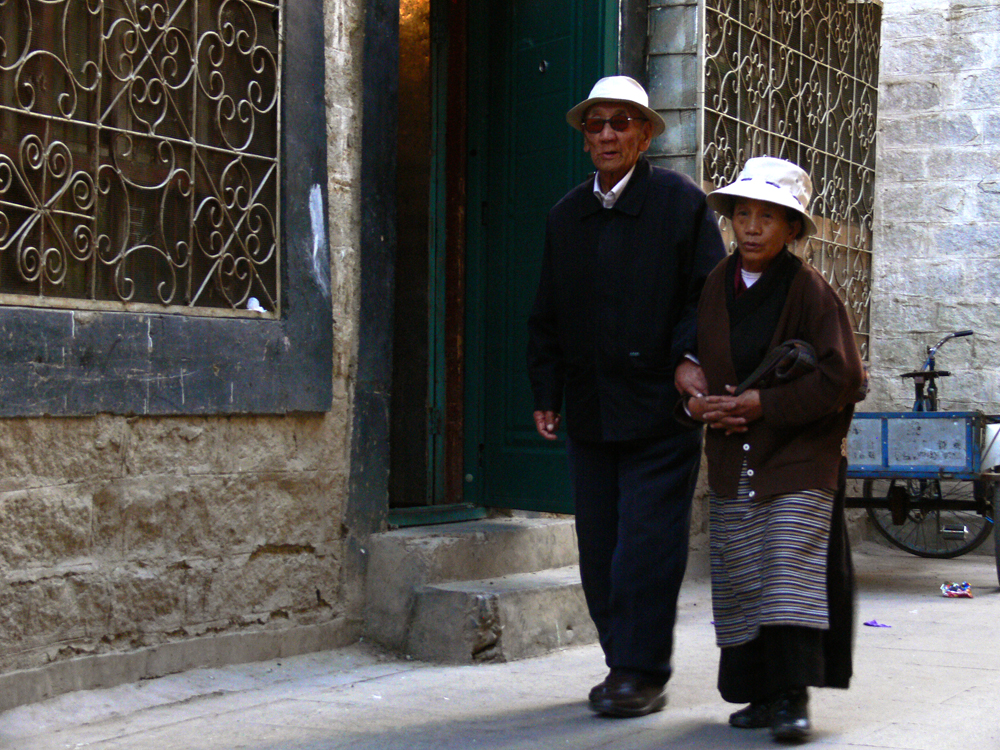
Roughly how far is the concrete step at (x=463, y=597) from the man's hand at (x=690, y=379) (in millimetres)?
1483

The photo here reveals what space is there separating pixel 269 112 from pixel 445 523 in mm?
2020

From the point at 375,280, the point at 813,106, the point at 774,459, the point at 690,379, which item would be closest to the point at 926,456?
the point at 813,106

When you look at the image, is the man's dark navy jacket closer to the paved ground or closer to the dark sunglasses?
the dark sunglasses

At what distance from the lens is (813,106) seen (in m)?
8.72

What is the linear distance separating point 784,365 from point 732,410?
20 cm

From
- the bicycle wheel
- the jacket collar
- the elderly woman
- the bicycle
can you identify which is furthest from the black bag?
the bicycle wheel

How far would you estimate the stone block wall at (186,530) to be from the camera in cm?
411

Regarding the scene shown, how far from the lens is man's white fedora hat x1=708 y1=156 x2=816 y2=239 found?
379 centimetres

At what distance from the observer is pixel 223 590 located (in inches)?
188

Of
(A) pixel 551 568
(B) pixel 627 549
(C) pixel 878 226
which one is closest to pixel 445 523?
(A) pixel 551 568

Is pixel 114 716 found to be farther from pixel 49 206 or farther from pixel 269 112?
pixel 269 112

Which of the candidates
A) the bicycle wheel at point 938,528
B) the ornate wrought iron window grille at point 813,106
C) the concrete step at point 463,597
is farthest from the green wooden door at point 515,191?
the bicycle wheel at point 938,528

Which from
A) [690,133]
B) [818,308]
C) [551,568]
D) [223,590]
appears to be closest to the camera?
[818,308]

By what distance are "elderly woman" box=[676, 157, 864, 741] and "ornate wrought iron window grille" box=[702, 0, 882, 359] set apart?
11.9ft
